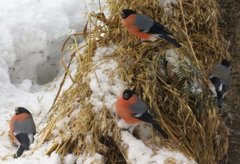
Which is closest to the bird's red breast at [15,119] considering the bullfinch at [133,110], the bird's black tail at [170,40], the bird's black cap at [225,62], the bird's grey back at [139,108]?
the bullfinch at [133,110]

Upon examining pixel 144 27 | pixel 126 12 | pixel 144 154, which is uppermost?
pixel 126 12

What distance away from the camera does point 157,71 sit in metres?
4.04

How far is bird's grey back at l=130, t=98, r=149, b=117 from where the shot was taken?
12.0 feet

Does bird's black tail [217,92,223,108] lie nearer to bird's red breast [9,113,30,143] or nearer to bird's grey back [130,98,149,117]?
bird's grey back [130,98,149,117]

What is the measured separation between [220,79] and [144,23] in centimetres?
65

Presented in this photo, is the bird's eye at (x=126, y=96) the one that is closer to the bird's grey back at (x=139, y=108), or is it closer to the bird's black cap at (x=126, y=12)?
the bird's grey back at (x=139, y=108)

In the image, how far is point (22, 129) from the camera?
12.9ft

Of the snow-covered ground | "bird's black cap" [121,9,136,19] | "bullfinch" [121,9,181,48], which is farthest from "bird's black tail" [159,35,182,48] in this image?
the snow-covered ground

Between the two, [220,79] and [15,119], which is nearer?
[220,79]

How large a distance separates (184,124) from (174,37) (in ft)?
2.10

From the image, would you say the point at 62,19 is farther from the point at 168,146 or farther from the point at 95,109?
the point at 168,146

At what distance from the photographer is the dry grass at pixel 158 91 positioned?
151 inches

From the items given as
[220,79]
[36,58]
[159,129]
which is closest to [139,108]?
[159,129]

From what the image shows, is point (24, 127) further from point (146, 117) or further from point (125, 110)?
point (146, 117)
